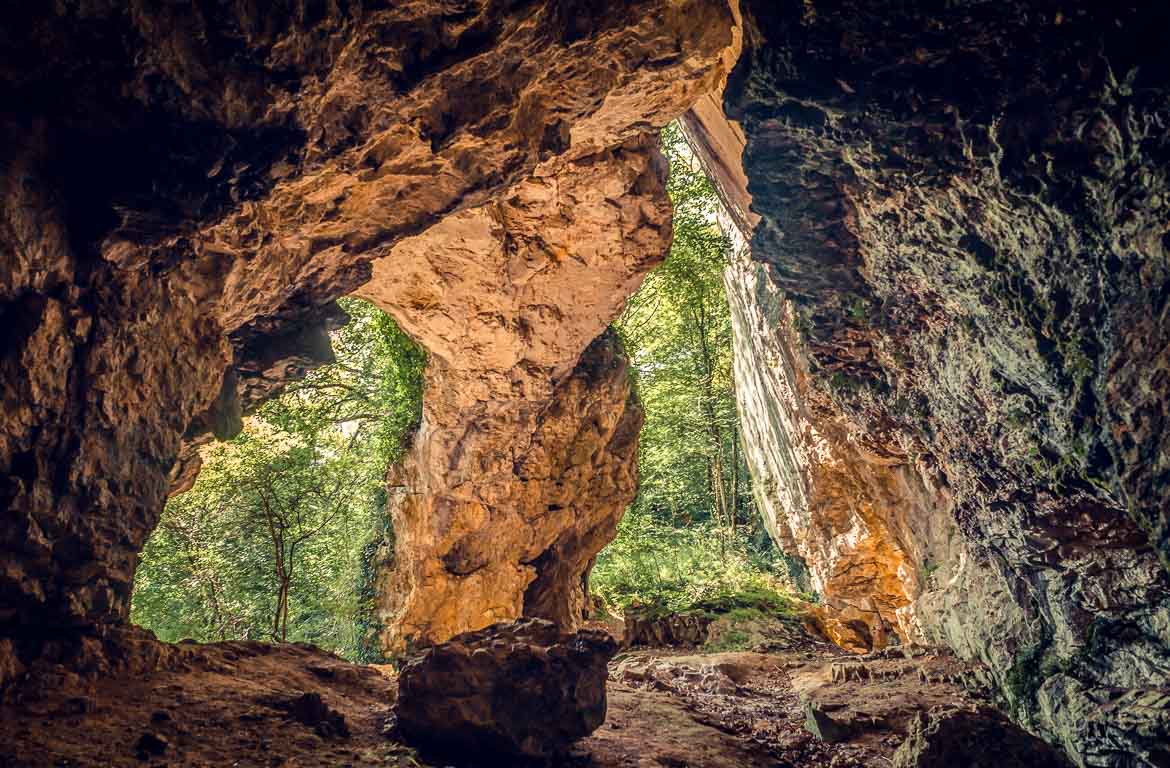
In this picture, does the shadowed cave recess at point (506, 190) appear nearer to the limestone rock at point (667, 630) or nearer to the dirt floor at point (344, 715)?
the dirt floor at point (344, 715)

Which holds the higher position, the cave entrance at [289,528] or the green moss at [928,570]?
the cave entrance at [289,528]

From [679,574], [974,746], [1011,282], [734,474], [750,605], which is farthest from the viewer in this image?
[734,474]

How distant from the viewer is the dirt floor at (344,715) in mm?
3344

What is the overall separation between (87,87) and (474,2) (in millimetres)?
2247

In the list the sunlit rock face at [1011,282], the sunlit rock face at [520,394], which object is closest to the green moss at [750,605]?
the sunlit rock face at [520,394]

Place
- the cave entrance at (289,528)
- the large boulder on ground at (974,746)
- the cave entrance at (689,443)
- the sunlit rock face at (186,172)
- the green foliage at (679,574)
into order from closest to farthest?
the sunlit rock face at (186,172) → the large boulder on ground at (974,746) → the cave entrance at (289,528) → the green foliage at (679,574) → the cave entrance at (689,443)

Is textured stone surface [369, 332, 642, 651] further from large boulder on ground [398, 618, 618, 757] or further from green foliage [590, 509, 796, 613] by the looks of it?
large boulder on ground [398, 618, 618, 757]

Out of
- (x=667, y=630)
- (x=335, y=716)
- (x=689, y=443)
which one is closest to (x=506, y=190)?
(x=335, y=716)

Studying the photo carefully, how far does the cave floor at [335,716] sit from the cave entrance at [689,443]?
582 cm

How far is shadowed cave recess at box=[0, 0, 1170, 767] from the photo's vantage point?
3.18m

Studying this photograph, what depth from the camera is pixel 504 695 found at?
4500mm

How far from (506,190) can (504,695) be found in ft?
15.3

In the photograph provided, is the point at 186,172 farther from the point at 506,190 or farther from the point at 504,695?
the point at 504,695

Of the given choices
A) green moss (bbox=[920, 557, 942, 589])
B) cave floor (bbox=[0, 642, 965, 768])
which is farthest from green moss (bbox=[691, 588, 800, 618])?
green moss (bbox=[920, 557, 942, 589])
